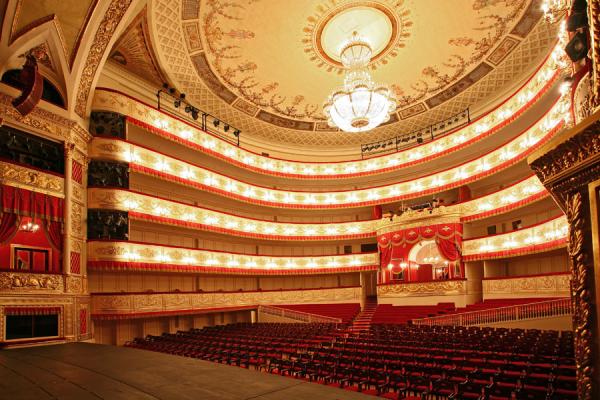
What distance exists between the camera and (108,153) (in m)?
13.7

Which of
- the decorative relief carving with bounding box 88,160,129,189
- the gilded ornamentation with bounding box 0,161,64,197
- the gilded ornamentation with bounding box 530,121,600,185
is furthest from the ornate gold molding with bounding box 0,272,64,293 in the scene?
the gilded ornamentation with bounding box 530,121,600,185

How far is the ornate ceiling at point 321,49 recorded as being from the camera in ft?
44.9

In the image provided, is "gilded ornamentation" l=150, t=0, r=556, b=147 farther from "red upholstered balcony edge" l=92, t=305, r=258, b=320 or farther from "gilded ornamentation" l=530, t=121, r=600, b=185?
"gilded ornamentation" l=530, t=121, r=600, b=185

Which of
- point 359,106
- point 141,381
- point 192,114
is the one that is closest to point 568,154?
point 141,381

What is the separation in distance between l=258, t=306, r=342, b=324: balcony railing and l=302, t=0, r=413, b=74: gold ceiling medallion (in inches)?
458

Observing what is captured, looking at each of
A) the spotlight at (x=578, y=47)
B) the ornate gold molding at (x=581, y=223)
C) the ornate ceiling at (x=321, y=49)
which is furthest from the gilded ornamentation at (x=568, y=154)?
the ornate ceiling at (x=321, y=49)

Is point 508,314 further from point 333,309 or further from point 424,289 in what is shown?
point 333,309

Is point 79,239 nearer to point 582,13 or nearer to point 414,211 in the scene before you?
point 582,13

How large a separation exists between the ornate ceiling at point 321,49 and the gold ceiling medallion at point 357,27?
39 millimetres

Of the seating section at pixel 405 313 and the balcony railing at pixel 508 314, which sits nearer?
the balcony railing at pixel 508 314

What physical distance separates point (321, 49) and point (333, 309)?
12698mm

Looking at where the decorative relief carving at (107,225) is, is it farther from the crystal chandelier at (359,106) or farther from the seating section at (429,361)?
the crystal chandelier at (359,106)

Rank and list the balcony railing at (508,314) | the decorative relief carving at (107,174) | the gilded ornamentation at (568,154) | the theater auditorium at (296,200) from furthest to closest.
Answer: the decorative relief carving at (107,174) < the balcony railing at (508,314) < the theater auditorium at (296,200) < the gilded ornamentation at (568,154)

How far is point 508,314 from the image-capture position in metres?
13.5
